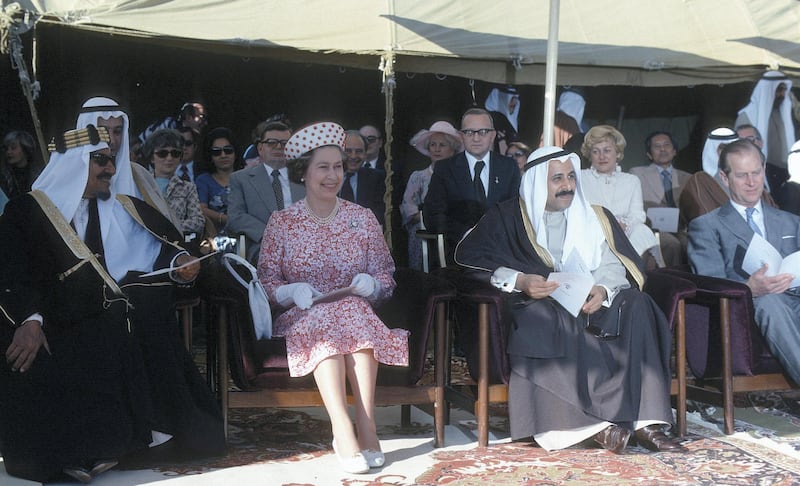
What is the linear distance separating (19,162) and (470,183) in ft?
10.7

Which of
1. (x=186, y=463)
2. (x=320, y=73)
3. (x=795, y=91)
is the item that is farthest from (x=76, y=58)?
(x=795, y=91)

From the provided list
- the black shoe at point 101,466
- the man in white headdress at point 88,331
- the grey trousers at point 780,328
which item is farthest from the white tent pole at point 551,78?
the black shoe at point 101,466

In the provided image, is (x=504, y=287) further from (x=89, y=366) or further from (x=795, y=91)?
(x=795, y=91)

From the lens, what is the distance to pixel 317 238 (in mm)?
4926

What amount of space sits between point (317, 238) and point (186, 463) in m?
1.17

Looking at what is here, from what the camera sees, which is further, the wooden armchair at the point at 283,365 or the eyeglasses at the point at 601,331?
the eyeglasses at the point at 601,331

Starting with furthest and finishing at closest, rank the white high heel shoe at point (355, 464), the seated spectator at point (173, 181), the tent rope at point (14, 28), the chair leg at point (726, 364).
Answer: the seated spectator at point (173, 181)
the tent rope at point (14, 28)
the chair leg at point (726, 364)
the white high heel shoe at point (355, 464)

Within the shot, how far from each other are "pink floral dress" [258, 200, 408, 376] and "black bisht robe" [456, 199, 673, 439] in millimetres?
580

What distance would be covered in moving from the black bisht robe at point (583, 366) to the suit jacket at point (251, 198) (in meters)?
2.01

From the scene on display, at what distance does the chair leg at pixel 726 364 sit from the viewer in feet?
16.8

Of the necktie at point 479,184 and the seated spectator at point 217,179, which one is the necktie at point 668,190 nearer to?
the necktie at point 479,184

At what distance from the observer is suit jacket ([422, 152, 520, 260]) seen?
261 inches

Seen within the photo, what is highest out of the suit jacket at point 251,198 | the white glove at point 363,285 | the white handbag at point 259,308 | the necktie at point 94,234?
the suit jacket at point 251,198

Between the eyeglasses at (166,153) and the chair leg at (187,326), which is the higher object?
the eyeglasses at (166,153)
